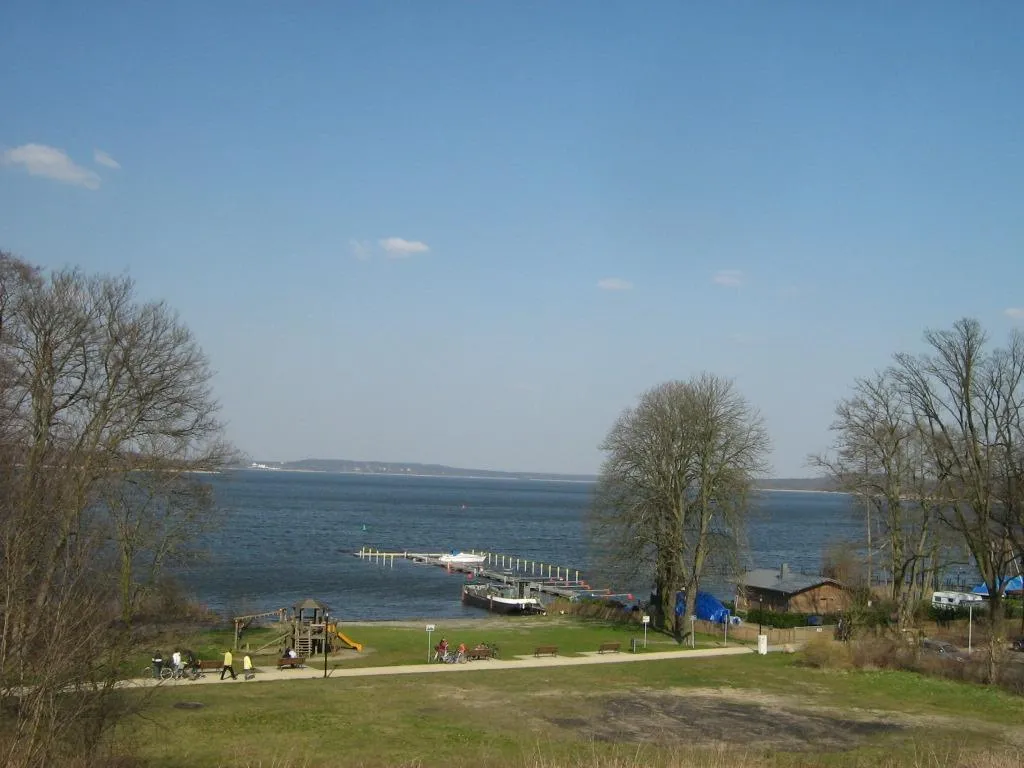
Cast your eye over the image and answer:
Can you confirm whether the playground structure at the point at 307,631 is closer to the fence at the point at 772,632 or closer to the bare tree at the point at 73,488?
the bare tree at the point at 73,488

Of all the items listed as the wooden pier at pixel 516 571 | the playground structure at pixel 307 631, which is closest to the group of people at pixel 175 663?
the playground structure at pixel 307 631

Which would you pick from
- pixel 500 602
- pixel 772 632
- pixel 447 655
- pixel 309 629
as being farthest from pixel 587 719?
pixel 500 602

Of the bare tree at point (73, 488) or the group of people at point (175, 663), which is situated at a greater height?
the bare tree at point (73, 488)

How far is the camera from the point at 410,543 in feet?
389

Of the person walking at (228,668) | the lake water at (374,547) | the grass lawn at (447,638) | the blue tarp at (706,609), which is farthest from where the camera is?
the lake water at (374,547)

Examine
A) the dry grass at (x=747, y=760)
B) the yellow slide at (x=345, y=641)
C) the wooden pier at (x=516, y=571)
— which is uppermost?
the dry grass at (x=747, y=760)

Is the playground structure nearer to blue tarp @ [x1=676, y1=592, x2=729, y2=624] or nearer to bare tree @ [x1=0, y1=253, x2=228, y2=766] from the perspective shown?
bare tree @ [x1=0, y1=253, x2=228, y2=766]

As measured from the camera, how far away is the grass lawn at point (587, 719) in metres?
20.8

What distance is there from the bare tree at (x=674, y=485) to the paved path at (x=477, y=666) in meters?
6.39

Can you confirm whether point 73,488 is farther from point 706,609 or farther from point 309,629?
point 706,609

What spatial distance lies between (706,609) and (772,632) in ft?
24.0

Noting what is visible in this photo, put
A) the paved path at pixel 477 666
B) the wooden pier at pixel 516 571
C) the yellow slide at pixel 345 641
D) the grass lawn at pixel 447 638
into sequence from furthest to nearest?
the wooden pier at pixel 516 571, the yellow slide at pixel 345 641, the grass lawn at pixel 447 638, the paved path at pixel 477 666

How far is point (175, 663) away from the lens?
101ft

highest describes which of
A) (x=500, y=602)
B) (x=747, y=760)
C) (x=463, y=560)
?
(x=747, y=760)
